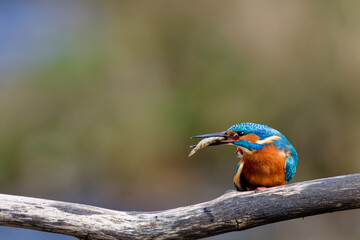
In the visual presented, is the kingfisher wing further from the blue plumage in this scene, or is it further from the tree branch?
the tree branch

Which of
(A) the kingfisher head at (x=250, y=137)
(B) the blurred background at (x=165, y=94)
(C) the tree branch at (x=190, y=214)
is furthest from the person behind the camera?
(B) the blurred background at (x=165, y=94)

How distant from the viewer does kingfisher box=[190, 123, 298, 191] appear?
7.42 ft

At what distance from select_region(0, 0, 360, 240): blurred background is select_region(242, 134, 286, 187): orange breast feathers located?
3.03m

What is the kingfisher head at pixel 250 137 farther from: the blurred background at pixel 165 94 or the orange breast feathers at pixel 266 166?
the blurred background at pixel 165 94

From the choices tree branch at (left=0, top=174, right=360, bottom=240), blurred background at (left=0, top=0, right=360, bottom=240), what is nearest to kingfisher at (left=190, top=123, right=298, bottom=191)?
tree branch at (left=0, top=174, right=360, bottom=240)

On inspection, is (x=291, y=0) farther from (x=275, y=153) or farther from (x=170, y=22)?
(x=275, y=153)

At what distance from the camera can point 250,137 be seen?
228 centimetres

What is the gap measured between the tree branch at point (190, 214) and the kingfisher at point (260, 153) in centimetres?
22

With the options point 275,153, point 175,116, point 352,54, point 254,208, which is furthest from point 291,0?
point 254,208

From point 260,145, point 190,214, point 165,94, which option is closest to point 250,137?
point 260,145

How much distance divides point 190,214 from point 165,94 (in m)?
3.62

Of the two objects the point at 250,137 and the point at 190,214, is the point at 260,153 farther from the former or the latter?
the point at 190,214

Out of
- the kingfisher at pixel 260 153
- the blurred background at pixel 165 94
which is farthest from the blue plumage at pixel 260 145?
the blurred background at pixel 165 94

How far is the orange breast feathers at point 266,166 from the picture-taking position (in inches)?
90.0
